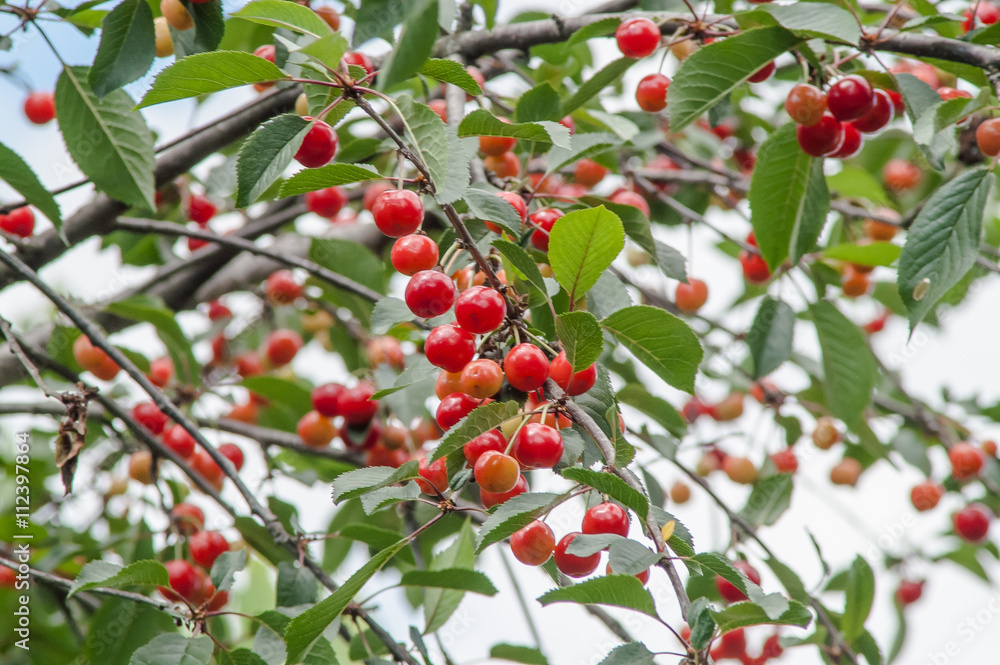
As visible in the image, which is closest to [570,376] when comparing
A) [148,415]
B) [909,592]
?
[148,415]

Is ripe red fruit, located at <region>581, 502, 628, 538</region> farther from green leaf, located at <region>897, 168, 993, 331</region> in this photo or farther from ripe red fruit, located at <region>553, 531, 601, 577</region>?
green leaf, located at <region>897, 168, 993, 331</region>

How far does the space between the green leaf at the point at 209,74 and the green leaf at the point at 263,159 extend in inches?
2.8

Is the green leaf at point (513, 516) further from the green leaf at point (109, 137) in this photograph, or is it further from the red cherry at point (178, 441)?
the red cherry at point (178, 441)

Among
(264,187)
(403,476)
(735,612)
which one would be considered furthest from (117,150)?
(735,612)

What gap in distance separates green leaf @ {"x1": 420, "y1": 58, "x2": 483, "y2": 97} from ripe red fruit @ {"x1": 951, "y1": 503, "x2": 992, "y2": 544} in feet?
7.72

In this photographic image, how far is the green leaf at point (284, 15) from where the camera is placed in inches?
38.8

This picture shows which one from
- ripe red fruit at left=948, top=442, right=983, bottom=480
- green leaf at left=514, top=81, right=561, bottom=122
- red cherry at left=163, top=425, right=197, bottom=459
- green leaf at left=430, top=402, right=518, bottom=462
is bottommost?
ripe red fruit at left=948, top=442, right=983, bottom=480

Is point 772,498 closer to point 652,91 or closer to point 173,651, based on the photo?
point 652,91

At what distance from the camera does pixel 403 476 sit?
3.08 ft

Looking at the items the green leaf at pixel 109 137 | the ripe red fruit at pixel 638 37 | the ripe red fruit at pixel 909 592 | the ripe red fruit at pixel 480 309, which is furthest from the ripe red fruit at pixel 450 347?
the ripe red fruit at pixel 909 592

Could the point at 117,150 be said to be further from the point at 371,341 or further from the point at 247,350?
the point at 247,350

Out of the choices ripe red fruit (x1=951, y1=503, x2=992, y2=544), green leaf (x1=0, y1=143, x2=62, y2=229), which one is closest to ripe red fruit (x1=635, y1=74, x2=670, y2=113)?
green leaf (x1=0, y1=143, x2=62, y2=229)

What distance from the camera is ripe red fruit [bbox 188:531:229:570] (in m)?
1.72

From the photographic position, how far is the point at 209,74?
1.00 m
